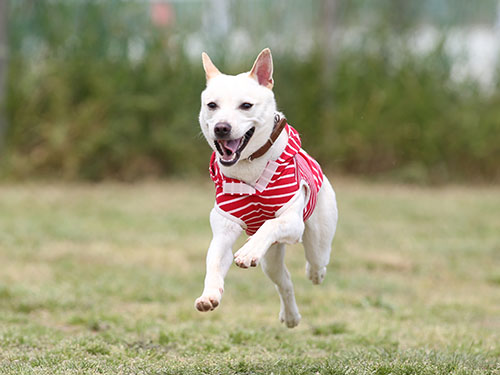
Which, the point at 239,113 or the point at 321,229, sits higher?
the point at 239,113

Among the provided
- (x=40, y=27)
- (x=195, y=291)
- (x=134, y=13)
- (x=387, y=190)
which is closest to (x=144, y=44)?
(x=134, y=13)

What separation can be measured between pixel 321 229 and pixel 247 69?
9.88 metres

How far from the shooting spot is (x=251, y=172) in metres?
4.82

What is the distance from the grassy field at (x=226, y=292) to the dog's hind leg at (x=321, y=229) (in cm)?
68

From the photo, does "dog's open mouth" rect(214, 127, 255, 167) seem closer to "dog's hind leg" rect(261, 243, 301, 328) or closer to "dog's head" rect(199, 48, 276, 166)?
"dog's head" rect(199, 48, 276, 166)

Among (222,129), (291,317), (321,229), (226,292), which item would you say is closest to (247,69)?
(226,292)

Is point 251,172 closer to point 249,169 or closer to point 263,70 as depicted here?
point 249,169

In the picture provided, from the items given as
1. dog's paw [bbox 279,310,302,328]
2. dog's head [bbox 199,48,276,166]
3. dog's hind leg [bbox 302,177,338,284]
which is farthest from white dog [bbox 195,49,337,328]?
dog's paw [bbox 279,310,302,328]

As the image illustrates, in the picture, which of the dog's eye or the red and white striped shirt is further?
the red and white striped shirt

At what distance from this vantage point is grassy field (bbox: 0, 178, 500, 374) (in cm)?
592

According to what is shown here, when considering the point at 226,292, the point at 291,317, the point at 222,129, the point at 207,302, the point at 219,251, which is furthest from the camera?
the point at 226,292

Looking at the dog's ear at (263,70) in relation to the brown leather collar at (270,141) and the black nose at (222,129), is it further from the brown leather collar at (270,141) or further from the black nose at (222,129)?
the black nose at (222,129)

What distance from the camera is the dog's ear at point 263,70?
4.83 m

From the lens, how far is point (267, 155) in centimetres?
484
